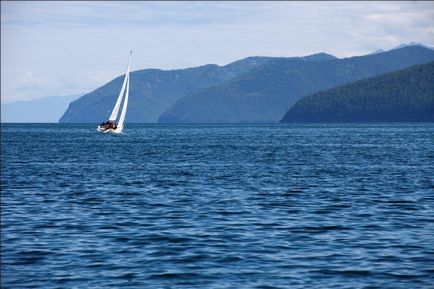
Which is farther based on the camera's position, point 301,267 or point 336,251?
point 336,251

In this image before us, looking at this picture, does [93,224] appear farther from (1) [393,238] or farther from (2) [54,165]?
(2) [54,165]

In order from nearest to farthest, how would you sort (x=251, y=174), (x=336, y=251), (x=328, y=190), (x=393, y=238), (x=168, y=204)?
1. (x=336, y=251)
2. (x=393, y=238)
3. (x=168, y=204)
4. (x=328, y=190)
5. (x=251, y=174)

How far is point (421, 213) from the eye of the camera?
1280 inches

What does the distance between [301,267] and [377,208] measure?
1302 cm

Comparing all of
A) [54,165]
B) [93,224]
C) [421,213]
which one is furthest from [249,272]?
[54,165]

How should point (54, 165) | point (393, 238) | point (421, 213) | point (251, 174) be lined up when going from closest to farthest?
point (393, 238), point (421, 213), point (251, 174), point (54, 165)

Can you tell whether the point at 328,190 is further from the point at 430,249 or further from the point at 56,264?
the point at 56,264

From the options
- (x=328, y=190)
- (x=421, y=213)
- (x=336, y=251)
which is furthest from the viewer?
(x=328, y=190)

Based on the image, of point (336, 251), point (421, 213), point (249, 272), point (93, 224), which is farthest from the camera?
point (421, 213)

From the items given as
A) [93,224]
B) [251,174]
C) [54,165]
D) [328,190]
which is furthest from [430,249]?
[54,165]

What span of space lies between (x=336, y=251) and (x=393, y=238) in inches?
126

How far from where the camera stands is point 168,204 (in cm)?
3634

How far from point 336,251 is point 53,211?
1386 cm

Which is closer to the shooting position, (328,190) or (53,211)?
(53,211)
